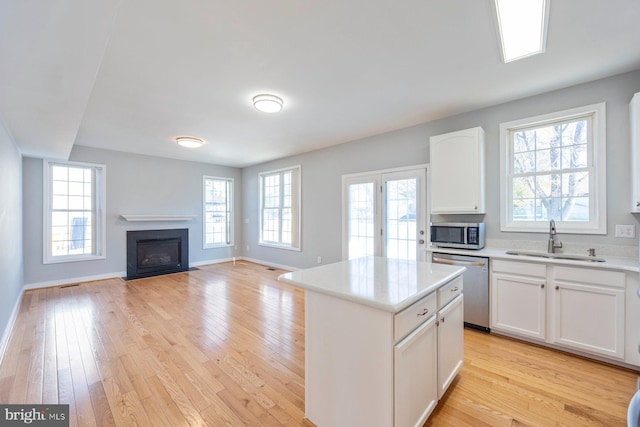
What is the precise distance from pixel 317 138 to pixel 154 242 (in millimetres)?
4292

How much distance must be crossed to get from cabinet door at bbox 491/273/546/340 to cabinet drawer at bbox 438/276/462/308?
44.6 inches

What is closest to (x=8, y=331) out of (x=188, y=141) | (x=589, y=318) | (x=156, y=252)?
(x=156, y=252)

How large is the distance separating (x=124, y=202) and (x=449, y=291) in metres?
6.24

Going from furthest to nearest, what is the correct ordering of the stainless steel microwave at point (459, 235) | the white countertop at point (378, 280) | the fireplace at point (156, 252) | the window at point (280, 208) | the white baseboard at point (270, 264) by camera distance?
the white baseboard at point (270, 264) → the window at point (280, 208) → the fireplace at point (156, 252) → the stainless steel microwave at point (459, 235) → the white countertop at point (378, 280)

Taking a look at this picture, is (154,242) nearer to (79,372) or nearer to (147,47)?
(79,372)

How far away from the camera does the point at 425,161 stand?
396 cm

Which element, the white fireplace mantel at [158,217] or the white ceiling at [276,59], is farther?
the white fireplace mantel at [158,217]

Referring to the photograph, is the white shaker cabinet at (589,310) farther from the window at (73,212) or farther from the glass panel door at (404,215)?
the window at (73,212)

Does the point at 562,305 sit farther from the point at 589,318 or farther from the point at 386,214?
the point at 386,214

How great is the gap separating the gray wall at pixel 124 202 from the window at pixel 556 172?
6.35 m

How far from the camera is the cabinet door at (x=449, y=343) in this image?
1791 mm

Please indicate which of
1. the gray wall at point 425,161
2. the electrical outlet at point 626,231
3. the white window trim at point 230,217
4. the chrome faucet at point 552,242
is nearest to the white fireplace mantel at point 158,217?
Result: the white window trim at point 230,217

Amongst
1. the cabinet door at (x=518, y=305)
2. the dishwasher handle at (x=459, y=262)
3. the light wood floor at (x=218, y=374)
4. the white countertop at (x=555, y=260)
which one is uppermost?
the white countertop at (x=555, y=260)

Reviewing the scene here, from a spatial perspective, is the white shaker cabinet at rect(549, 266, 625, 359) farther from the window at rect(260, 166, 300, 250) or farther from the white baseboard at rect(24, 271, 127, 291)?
the white baseboard at rect(24, 271, 127, 291)
